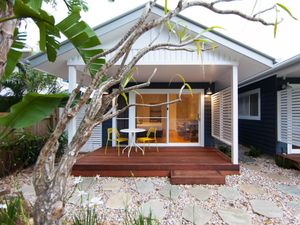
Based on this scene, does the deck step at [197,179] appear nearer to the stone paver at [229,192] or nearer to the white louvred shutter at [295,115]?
the stone paver at [229,192]

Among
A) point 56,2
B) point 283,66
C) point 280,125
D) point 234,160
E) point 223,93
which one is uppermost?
point 56,2

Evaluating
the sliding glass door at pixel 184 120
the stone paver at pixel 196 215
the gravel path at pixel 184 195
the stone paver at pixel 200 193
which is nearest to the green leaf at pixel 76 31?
the gravel path at pixel 184 195

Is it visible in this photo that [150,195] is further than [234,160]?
No

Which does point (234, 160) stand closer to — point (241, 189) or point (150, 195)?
point (241, 189)

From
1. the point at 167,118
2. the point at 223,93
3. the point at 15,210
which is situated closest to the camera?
the point at 15,210

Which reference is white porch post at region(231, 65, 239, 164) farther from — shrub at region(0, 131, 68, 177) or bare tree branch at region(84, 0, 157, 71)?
shrub at region(0, 131, 68, 177)

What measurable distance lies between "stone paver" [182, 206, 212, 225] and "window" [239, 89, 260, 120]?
21.0 feet

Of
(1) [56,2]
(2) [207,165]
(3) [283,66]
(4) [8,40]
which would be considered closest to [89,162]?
(2) [207,165]

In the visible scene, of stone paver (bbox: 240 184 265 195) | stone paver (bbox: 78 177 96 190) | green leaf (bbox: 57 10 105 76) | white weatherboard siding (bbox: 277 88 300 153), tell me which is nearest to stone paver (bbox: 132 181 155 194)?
stone paver (bbox: 78 177 96 190)

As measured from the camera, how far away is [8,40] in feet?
7.22

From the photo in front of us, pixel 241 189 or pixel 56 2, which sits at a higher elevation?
pixel 56 2

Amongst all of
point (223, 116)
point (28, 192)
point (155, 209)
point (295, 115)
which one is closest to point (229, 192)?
point (155, 209)

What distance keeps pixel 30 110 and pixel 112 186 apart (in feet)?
10.8

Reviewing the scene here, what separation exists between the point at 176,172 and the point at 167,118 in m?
3.30
